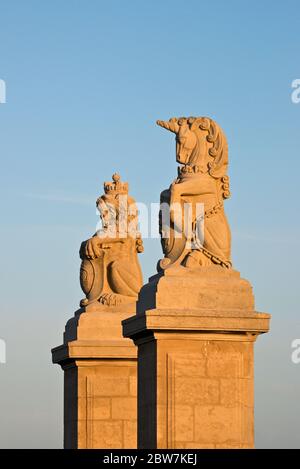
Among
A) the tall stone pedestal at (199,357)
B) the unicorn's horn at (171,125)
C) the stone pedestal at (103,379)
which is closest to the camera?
the tall stone pedestal at (199,357)

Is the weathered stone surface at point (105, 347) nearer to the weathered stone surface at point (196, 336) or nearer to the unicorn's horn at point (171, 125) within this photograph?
the weathered stone surface at point (196, 336)

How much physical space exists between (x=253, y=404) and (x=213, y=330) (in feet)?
5.03

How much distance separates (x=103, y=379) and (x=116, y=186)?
13.8 ft

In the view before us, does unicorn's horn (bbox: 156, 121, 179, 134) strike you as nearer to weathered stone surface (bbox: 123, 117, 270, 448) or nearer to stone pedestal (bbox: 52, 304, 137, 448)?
weathered stone surface (bbox: 123, 117, 270, 448)

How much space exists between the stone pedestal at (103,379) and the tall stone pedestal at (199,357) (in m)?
5.47

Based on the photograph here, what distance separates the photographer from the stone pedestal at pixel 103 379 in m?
33.0

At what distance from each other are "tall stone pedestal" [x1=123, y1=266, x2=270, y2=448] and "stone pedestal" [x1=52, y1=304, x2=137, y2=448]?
5470mm

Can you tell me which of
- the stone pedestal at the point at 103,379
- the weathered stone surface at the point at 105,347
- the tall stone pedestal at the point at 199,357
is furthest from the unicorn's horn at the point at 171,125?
the stone pedestal at the point at 103,379

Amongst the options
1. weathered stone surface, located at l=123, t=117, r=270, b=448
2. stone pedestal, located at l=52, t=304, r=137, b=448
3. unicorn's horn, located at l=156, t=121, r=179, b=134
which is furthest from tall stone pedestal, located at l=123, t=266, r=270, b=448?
stone pedestal, located at l=52, t=304, r=137, b=448

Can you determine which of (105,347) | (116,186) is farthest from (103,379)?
(116,186)

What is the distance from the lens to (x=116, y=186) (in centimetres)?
3447
